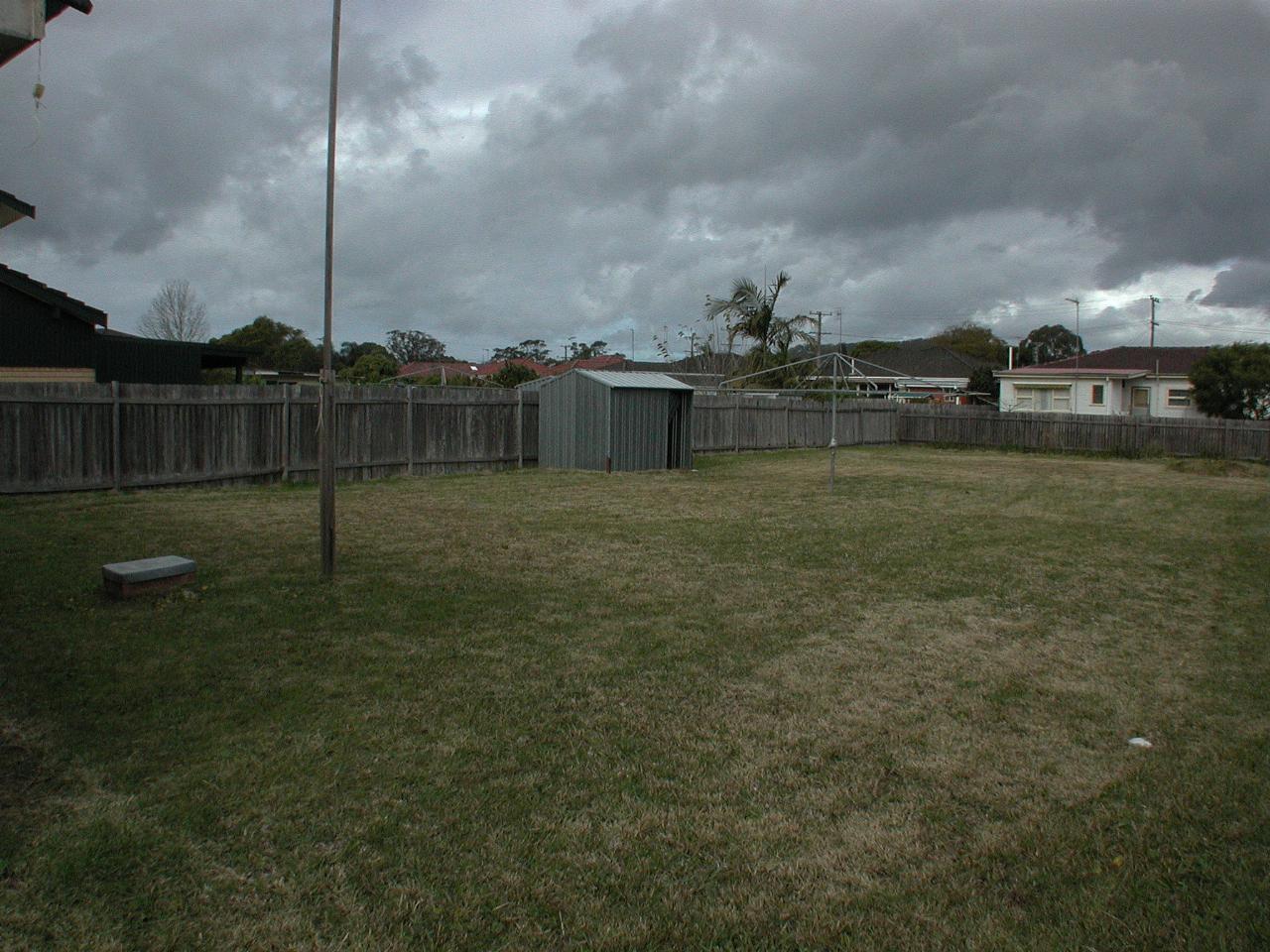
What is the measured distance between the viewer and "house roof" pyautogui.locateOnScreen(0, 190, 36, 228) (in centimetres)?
593

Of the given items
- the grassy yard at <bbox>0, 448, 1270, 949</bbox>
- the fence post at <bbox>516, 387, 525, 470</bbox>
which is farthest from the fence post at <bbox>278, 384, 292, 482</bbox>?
the grassy yard at <bbox>0, 448, 1270, 949</bbox>

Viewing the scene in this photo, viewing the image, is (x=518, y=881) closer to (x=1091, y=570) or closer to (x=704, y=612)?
(x=704, y=612)

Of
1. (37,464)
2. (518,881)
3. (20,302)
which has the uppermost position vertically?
(20,302)

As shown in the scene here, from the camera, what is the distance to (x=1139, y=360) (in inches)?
1689

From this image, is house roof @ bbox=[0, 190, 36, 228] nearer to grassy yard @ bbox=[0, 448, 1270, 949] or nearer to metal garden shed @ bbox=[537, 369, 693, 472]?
grassy yard @ bbox=[0, 448, 1270, 949]

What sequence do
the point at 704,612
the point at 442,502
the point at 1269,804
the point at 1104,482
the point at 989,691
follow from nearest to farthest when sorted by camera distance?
the point at 1269,804
the point at 989,691
the point at 704,612
the point at 442,502
the point at 1104,482

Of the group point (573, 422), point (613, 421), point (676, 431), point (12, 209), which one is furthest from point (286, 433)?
point (12, 209)

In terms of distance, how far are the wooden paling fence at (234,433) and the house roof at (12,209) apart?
281 inches

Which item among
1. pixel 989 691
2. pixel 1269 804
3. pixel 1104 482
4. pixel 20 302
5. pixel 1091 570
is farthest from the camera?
pixel 1104 482

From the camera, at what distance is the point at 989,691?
5539mm

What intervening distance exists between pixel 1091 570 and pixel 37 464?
1265 centimetres

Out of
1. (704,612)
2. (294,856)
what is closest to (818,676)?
(704,612)

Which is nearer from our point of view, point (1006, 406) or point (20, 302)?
point (20, 302)

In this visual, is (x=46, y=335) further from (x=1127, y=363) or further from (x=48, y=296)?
(x=1127, y=363)
